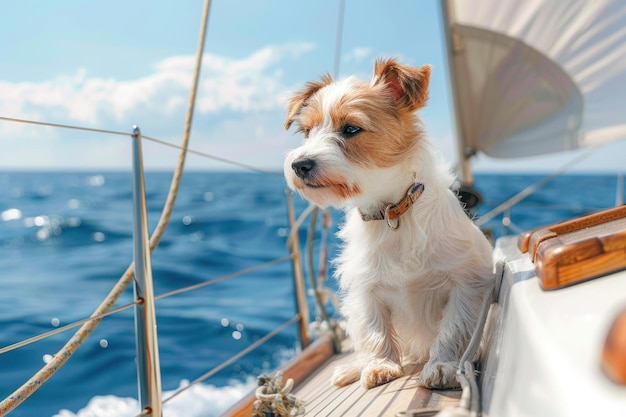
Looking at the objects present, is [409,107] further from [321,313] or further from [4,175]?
[4,175]

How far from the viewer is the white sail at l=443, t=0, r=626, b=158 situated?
3080 mm

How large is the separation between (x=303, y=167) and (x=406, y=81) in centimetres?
40

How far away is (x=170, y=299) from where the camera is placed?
21.5 ft

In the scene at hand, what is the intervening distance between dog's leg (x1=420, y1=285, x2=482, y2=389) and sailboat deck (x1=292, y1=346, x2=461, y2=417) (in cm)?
5

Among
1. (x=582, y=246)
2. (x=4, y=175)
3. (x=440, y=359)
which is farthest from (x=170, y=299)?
(x=4, y=175)

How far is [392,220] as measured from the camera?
1.73m

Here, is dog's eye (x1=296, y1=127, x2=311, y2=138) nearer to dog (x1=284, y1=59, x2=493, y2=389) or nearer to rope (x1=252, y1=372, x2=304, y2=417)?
dog (x1=284, y1=59, x2=493, y2=389)

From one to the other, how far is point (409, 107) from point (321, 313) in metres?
1.39

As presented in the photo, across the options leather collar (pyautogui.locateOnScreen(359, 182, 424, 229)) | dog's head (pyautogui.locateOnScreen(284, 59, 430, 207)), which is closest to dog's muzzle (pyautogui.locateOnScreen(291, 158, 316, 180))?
dog's head (pyautogui.locateOnScreen(284, 59, 430, 207))

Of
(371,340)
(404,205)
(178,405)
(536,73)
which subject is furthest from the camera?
(178,405)

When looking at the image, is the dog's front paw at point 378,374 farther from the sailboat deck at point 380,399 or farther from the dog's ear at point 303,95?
the dog's ear at point 303,95

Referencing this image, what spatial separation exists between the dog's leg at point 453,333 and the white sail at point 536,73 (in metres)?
1.91

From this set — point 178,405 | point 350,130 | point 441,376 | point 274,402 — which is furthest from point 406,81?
point 178,405

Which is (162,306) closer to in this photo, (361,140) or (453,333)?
(361,140)
